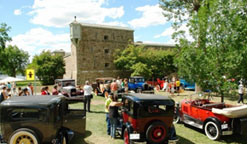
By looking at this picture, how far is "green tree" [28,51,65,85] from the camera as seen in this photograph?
118ft

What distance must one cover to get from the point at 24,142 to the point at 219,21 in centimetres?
906

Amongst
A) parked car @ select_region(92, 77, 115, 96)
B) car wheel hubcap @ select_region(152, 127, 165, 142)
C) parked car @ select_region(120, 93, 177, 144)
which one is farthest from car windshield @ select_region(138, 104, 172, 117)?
parked car @ select_region(92, 77, 115, 96)

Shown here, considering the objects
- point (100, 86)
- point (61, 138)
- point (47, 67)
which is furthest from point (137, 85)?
point (47, 67)

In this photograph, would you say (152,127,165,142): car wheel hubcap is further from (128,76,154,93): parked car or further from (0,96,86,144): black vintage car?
(128,76,154,93): parked car

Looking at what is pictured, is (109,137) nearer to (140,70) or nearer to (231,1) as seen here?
(231,1)

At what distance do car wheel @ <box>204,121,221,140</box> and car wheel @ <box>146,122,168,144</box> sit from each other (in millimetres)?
2301

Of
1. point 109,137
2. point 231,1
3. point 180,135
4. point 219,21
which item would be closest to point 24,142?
point 109,137

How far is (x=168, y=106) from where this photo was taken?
5.57m

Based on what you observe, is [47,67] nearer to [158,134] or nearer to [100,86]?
[100,86]

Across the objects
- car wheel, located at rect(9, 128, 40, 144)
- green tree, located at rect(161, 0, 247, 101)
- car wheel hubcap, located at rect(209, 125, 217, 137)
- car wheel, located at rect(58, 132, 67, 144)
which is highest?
green tree, located at rect(161, 0, 247, 101)

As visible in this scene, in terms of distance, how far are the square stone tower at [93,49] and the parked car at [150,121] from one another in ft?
90.8

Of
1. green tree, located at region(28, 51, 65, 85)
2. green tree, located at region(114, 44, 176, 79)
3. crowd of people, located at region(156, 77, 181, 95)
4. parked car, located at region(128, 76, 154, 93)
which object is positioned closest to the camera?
parked car, located at region(128, 76, 154, 93)

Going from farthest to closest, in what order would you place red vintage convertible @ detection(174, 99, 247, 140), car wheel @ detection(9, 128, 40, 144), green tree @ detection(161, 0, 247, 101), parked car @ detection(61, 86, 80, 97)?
1. parked car @ detection(61, 86, 80, 97)
2. green tree @ detection(161, 0, 247, 101)
3. red vintage convertible @ detection(174, 99, 247, 140)
4. car wheel @ detection(9, 128, 40, 144)

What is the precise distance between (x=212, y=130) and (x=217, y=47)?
396cm
